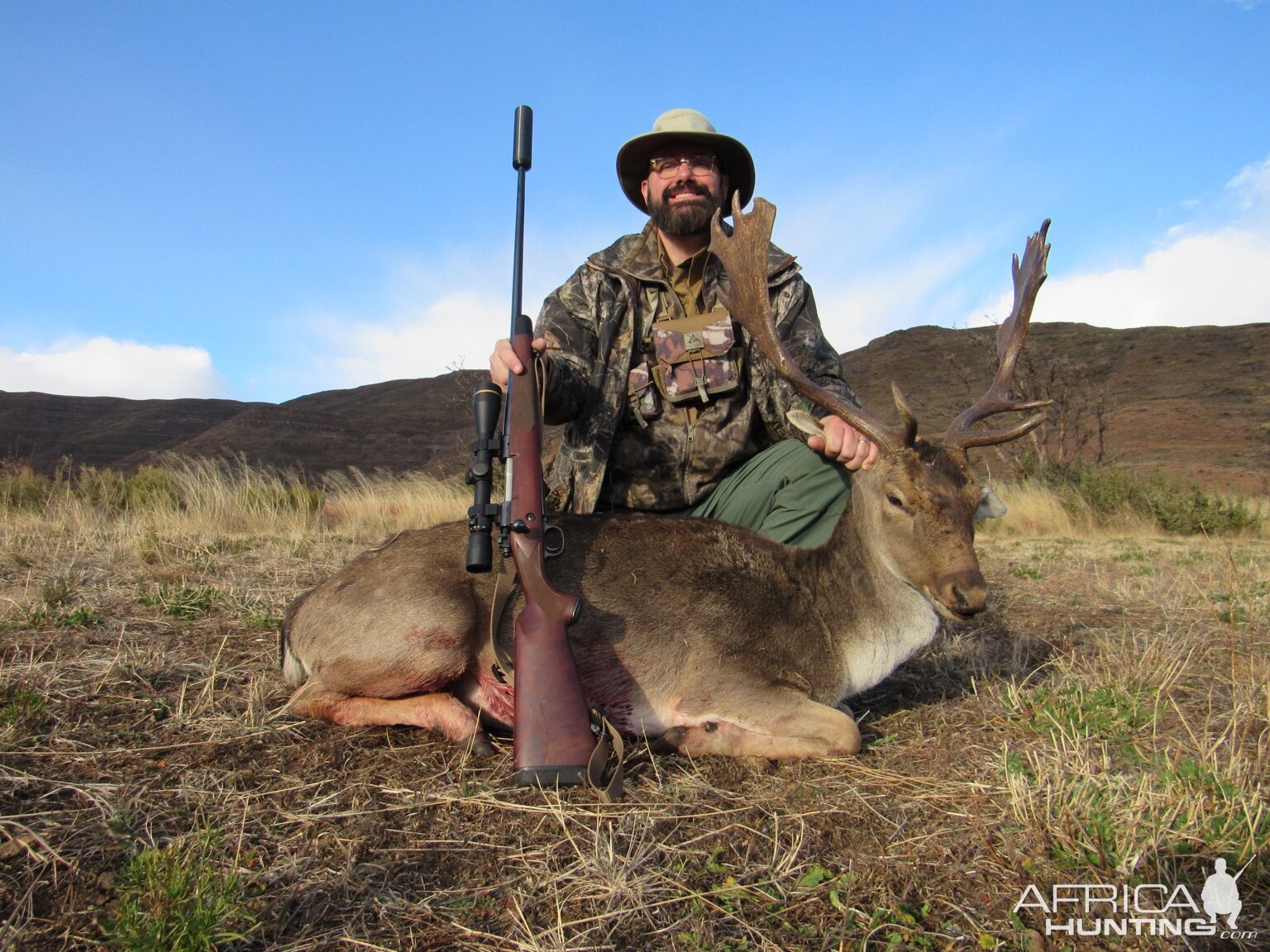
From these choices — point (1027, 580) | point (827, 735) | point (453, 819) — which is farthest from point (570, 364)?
point (1027, 580)

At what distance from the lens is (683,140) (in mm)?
6691

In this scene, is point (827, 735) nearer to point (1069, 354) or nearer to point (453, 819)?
point (453, 819)

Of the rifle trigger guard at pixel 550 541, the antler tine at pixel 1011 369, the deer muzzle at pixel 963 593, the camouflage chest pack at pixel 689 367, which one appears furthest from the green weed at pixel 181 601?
the antler tine at pixel 1011 369

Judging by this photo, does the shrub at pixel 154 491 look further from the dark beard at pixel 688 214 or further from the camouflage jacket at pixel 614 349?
the dark beard at pixel 688 214

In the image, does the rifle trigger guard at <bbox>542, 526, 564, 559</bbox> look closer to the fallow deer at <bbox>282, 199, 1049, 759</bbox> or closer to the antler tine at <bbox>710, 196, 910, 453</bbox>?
the fallow deer at <bbox>282, 199, 1049, 759</bbox>

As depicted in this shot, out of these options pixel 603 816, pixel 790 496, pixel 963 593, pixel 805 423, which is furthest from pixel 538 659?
pixel 790 496

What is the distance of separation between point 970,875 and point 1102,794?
0.65 metres

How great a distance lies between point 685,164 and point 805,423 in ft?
9.49

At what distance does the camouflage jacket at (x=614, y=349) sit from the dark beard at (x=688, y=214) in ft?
0.68

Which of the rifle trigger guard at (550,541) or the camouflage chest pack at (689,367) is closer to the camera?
the rifle trigger guard at (550,541)

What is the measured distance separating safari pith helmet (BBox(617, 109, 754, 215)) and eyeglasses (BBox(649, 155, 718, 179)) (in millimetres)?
102

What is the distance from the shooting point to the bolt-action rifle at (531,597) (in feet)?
11.1

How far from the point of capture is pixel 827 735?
3.86m

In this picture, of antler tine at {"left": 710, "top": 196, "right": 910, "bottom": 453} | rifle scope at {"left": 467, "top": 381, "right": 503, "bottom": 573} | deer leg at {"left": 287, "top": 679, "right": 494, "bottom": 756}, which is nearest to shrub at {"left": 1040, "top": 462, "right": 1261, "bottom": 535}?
antler tine at {"left": 710, "top": 196, "right": 910, "bottom": 453}
